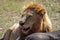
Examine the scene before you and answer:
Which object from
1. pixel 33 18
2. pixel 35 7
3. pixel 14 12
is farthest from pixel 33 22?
pixel 14 12

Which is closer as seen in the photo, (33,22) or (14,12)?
(33,22)

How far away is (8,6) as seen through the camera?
1034 centimetres

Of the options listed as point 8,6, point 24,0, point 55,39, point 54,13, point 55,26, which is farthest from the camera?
point 24,0

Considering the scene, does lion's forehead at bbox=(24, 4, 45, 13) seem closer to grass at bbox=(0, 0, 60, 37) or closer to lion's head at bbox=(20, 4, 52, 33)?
lion's head at bbox=(20, 4, 52, 33)

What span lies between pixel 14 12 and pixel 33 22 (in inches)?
202

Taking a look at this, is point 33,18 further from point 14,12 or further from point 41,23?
point 14,12

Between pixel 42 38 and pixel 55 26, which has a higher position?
pixel 42 38

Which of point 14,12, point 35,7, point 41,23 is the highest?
point 35,7

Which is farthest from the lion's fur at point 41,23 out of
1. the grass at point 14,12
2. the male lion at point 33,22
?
the grass at point 14,12

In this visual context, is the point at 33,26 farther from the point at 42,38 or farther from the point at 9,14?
the point at 9,14

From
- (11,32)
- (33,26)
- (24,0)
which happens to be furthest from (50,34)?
(24,0)

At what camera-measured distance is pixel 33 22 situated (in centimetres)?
444

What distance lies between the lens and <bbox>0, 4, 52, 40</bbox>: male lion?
4.33 meters

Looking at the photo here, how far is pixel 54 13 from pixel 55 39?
6184 mm
